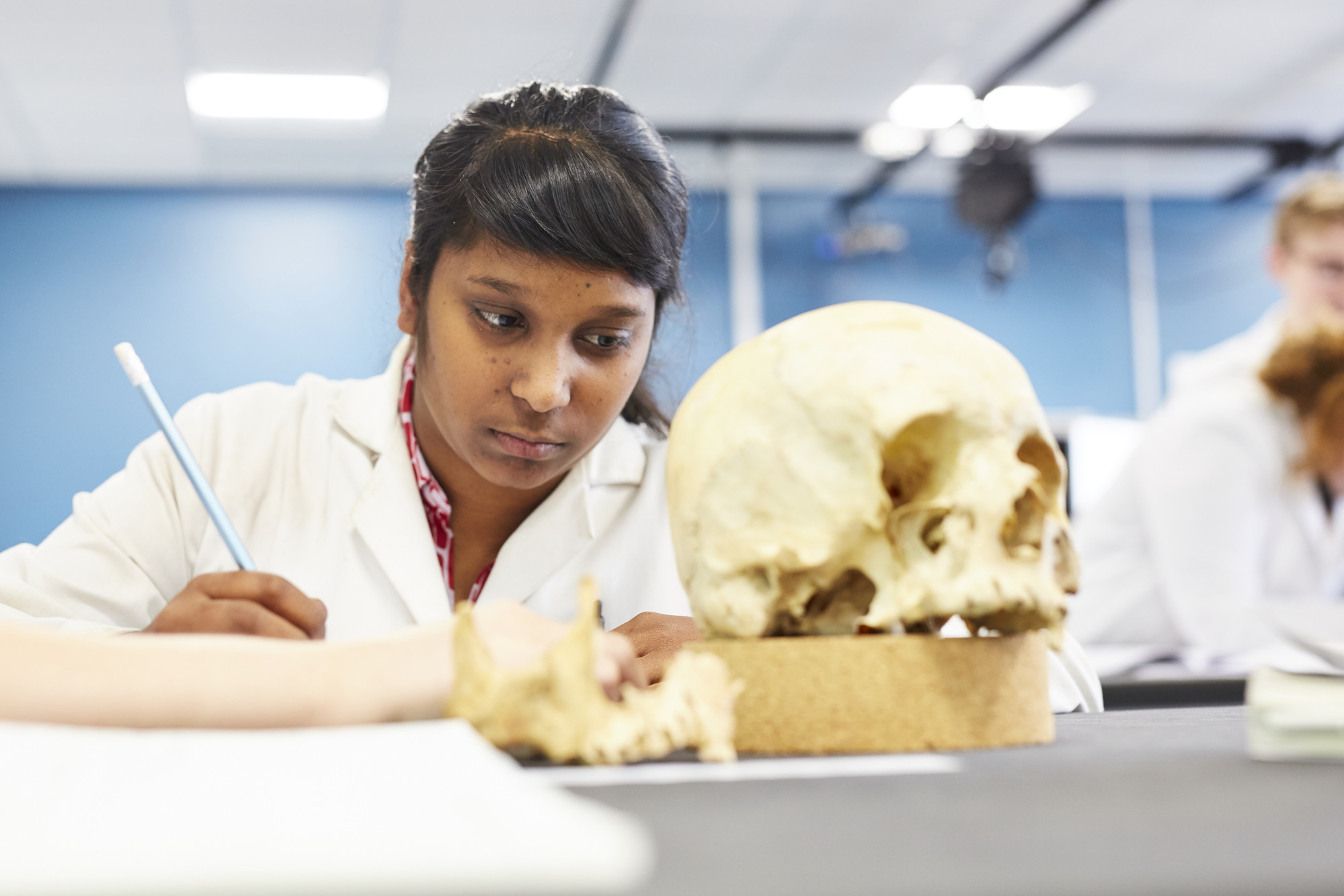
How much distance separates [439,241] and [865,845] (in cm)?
93

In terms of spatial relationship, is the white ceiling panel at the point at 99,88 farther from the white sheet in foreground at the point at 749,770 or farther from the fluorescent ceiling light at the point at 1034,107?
the white sheet in foreground at the point at 749,770

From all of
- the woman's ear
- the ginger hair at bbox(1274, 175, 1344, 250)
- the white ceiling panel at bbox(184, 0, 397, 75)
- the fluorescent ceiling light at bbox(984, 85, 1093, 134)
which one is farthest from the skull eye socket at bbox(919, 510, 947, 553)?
the fluorescent ceiling light at bbox(984, 85, 1093, 134)

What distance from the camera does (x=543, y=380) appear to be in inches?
39.6

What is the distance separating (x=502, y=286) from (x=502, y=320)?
34 mm

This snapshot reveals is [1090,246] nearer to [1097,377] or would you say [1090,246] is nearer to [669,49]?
[1097,377]

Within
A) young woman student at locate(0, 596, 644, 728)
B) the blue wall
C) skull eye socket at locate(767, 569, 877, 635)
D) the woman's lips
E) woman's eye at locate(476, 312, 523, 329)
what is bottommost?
young woman student at locate(0, 596, 644, 728)

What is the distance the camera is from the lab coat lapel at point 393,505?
1.17 m

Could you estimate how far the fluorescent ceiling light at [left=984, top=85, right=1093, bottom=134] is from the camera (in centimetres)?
440

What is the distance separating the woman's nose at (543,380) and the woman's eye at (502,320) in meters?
0.04

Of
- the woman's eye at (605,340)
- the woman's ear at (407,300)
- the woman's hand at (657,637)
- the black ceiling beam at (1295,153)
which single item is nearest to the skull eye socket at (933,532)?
the woman's hand at (657,637)

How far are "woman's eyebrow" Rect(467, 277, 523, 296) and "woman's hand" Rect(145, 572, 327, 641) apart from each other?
1.10 ft

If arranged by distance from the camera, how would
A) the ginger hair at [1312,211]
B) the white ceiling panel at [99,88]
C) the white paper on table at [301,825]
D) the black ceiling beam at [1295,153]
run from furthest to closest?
the black ceiling beam at [1295,153] → the white ceiling panel at [99,88] → the ginger hair at [1312,211] → the white paper on table at [301,825]

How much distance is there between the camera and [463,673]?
1.64 ft

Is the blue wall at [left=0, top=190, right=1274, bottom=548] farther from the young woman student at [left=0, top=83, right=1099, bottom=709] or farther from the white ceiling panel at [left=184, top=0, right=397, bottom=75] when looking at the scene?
the young woman student at [left=0, top=83, right=1099, bottom=709]
